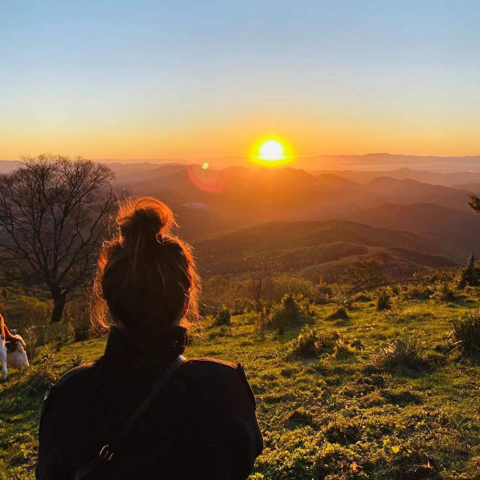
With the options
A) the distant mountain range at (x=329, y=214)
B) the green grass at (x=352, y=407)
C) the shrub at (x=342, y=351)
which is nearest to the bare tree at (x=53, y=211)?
the green grass at (x=352, y=407)

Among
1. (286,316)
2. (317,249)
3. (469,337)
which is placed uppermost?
(469,337)

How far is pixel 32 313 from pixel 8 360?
13.2m

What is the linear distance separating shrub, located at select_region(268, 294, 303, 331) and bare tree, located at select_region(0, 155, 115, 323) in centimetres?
1246

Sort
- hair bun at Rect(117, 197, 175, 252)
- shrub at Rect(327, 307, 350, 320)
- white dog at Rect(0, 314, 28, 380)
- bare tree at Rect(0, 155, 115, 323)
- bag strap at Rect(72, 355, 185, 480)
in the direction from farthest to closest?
1. bare tree at Rect(0, 155, 115, 323)
2. shrub at Rect(327, 307, 350, 320)
3. white dog at Rect(0, 314, 28, 380)
4. hair bun at Rect(117, 197, 175, 252)
5. bag strap at Rect(72, 355, 185, 480)

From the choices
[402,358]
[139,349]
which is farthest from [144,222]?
[402,358]

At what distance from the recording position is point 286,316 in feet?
32.1

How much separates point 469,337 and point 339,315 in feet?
13.5

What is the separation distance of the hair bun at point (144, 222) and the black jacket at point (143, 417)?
1.12ft

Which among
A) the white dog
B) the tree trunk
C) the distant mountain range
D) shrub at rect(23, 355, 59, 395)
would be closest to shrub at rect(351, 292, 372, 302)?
shrub at rect(23, 355, 59, 395)

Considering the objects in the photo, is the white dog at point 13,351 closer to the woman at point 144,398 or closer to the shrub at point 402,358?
the shrub at point 402,358

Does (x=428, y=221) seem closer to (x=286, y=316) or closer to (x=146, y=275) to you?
(x=286, y=316)

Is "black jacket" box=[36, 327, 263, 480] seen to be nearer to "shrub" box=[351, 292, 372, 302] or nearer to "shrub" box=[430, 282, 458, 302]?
"shrub" box=[430, 282, 458, 302]

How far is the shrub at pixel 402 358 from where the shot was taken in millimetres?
5465

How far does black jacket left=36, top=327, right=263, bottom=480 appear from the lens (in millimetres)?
1354
